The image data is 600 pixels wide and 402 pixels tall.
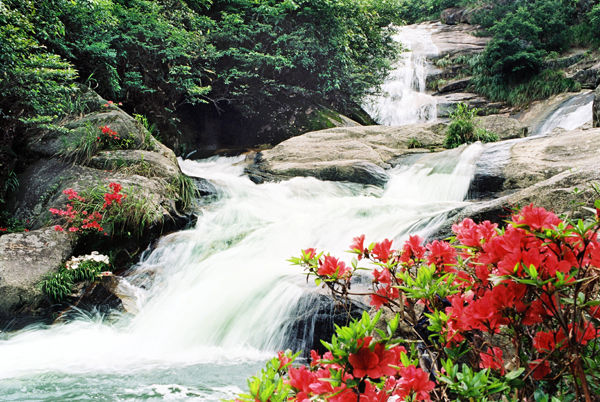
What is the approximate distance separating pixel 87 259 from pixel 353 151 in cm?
656

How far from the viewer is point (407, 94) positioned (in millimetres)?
19406

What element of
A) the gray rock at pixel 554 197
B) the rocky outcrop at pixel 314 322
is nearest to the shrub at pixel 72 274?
the rocky outcrop at pixel 314 322

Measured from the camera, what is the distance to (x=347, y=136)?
417 inches

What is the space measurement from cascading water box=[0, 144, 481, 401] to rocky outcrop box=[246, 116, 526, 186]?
1486mm

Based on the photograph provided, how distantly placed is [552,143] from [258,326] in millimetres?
6138

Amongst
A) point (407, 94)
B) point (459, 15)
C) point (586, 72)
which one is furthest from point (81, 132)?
point (459, 15)

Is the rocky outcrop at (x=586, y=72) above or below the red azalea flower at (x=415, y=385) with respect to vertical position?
above

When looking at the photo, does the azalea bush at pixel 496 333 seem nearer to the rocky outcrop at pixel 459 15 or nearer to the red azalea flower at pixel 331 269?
the red azalea flower at pixel 331 269

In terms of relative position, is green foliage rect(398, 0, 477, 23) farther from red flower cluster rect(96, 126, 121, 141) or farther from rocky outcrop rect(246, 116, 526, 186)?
red flower cluster rect(96, 126, 121, 141)

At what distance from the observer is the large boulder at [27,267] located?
4.16m

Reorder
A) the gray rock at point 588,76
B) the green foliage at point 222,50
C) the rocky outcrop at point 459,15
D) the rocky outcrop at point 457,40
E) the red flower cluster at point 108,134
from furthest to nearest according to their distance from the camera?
the rocky outcrop at point 459,15 < the rocky outcrop at point 457,40 < the gray rock at point 588,76 < the green foliage at point 222,50 < the red flower cluster at point 108,134

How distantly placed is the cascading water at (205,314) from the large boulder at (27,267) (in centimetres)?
35

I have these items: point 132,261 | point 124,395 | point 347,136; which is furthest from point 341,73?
point 124,395

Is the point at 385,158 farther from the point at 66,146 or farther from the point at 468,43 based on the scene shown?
the point at 468,43
